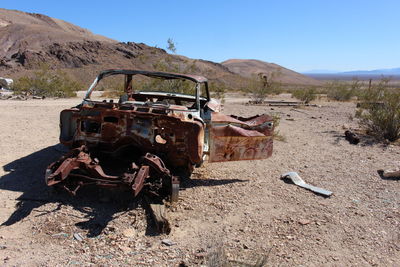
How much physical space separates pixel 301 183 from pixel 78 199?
129 inches

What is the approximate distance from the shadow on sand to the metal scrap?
105 centimetres

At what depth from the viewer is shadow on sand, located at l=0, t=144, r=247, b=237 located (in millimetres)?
3864

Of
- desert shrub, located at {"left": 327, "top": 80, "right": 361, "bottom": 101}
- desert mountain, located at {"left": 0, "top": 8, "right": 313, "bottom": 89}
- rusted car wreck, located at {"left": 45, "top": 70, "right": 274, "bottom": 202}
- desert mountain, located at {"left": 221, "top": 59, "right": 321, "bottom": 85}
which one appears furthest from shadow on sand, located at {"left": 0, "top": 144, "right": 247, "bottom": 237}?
desert mountain, located at {"left": 221, "top": 59, "right": 321, "bottom": 85}

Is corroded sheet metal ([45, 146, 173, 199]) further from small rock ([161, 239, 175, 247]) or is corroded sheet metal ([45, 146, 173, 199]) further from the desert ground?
small rock ([161, 239, 175, 247])

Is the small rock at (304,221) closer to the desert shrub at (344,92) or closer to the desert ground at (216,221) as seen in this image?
the desert ground at (216,221)

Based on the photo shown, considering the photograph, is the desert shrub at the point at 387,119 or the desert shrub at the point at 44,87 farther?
the desert shrub at the point at 44,87

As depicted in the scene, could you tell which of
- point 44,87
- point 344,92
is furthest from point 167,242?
point 344,92

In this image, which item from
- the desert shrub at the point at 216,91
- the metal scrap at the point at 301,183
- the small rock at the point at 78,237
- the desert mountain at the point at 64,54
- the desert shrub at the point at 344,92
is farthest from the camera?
the desert mountain at the point at 64,54

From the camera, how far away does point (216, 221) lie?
13.4 ft

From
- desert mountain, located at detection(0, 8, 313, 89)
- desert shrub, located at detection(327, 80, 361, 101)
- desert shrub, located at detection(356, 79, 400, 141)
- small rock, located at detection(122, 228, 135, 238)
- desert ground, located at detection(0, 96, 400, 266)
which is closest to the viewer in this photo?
desert ground, located at detection(0, 96, 400, 266)

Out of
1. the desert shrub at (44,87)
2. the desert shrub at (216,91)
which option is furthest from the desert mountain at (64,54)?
the desert shrub at (44,87)

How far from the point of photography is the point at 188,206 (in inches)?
174

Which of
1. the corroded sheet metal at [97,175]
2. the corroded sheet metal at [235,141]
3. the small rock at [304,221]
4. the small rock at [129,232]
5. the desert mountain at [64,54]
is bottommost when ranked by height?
the small rock at [129,232]

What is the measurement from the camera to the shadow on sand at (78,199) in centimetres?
386
